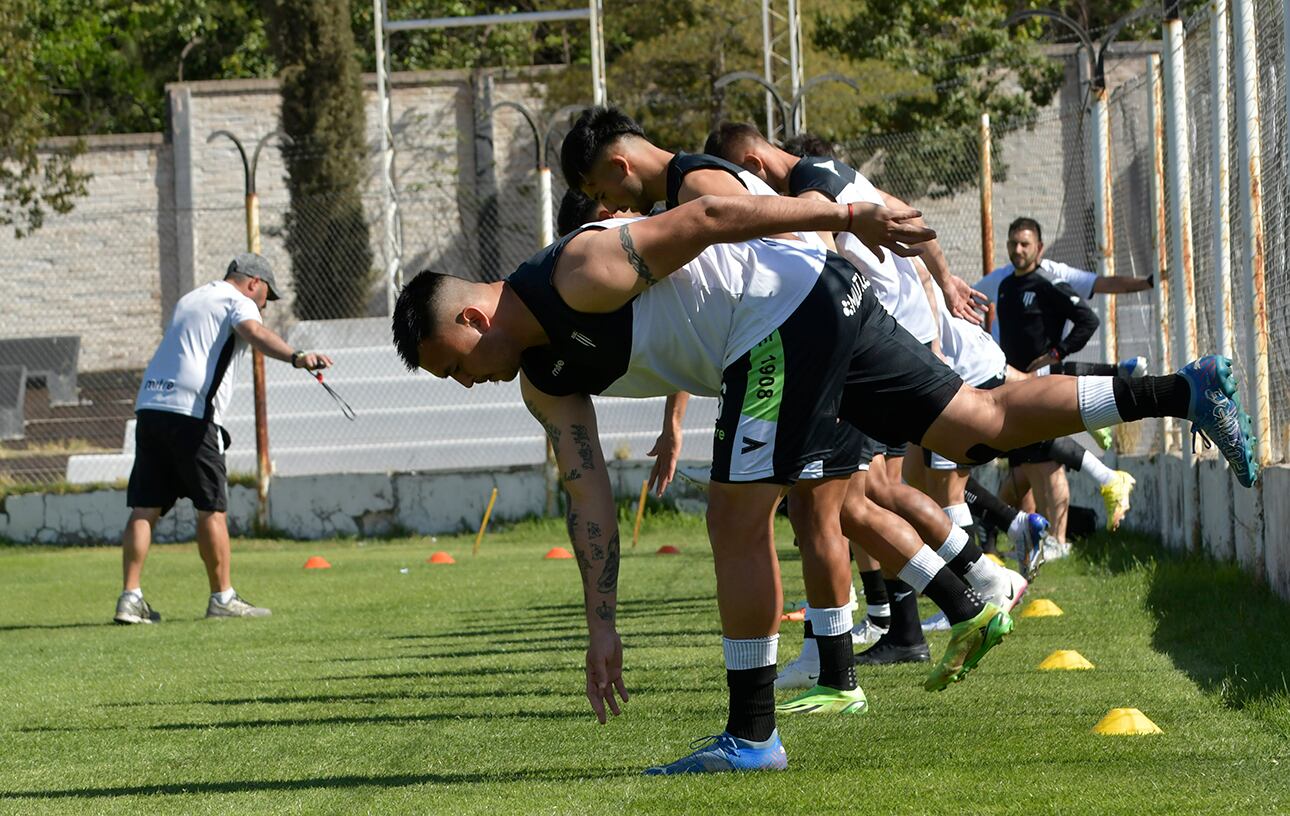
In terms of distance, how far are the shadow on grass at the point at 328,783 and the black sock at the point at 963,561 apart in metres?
1.61

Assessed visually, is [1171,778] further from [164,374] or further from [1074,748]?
[164,374]

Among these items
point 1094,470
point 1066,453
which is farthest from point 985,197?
point 1094,470

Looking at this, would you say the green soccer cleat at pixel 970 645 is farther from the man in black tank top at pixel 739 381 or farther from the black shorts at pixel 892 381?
the black shorts at pixel 892 381

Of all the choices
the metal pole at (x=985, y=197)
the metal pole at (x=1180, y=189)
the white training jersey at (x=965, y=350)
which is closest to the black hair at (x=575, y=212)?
the white training jersey at (x=965, y=350)

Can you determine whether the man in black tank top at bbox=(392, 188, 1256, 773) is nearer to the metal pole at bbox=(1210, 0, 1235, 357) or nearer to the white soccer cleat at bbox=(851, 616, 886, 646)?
the white soccer cleat at bbox=(851, 616, 886, 646)

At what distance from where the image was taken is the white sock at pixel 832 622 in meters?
5.24

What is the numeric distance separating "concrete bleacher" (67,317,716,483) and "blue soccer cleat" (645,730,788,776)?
41.4ft

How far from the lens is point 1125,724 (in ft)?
15.0

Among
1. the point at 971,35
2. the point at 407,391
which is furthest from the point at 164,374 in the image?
the point at 971,35

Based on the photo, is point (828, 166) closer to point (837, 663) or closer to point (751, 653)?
point (837, 663)

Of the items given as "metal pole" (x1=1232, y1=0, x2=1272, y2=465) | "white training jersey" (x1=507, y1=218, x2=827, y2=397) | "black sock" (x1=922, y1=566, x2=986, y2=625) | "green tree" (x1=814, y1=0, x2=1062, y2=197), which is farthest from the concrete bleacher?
"white training jersey" (x1=507, y1=218, x2=827, y2=397)

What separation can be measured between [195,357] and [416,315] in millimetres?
5742

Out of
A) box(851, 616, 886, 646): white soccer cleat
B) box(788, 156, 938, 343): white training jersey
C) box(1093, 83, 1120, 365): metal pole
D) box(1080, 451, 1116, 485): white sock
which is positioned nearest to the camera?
box(788, 156, 938, 343): white training jersey

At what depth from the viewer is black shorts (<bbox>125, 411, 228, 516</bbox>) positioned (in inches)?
378
